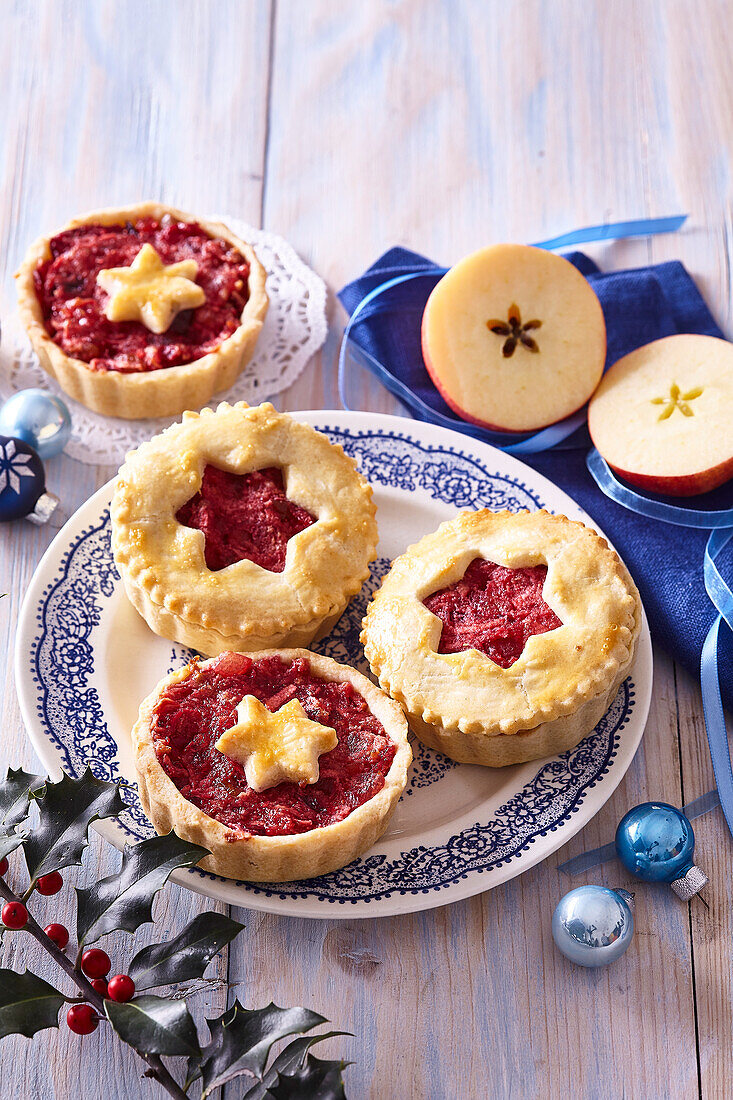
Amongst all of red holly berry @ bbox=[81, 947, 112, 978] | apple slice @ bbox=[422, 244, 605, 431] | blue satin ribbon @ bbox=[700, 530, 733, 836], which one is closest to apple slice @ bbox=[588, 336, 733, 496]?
apple slice @ bbox=[422, 244, 605, 431]

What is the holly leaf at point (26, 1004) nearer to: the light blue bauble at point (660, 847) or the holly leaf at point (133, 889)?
the holly leaf at point (133, 889)

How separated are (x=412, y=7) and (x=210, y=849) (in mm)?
4279

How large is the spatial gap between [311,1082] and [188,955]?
402 mm

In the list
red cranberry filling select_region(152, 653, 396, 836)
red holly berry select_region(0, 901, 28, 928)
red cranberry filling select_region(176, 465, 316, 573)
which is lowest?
red holly berry select_region(0, 901, 28, 928)

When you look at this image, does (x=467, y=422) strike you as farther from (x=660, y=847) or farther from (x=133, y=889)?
(x=133, y=889)

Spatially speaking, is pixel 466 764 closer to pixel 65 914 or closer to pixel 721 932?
pixel 721 932

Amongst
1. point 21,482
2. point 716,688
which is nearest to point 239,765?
point 21,482

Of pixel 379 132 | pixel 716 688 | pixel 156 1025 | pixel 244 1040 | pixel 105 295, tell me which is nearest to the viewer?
pixel 156 1025

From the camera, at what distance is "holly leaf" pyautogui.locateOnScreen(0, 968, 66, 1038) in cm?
248

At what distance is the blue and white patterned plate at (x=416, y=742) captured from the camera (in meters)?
2.98

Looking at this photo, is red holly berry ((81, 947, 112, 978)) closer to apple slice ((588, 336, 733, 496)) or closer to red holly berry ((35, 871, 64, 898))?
red holly berry ((35, 871, 64, 898))

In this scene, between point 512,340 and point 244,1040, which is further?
point 512,340

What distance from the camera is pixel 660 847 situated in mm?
3068

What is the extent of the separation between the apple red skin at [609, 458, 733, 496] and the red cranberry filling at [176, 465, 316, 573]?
3.85 feet
